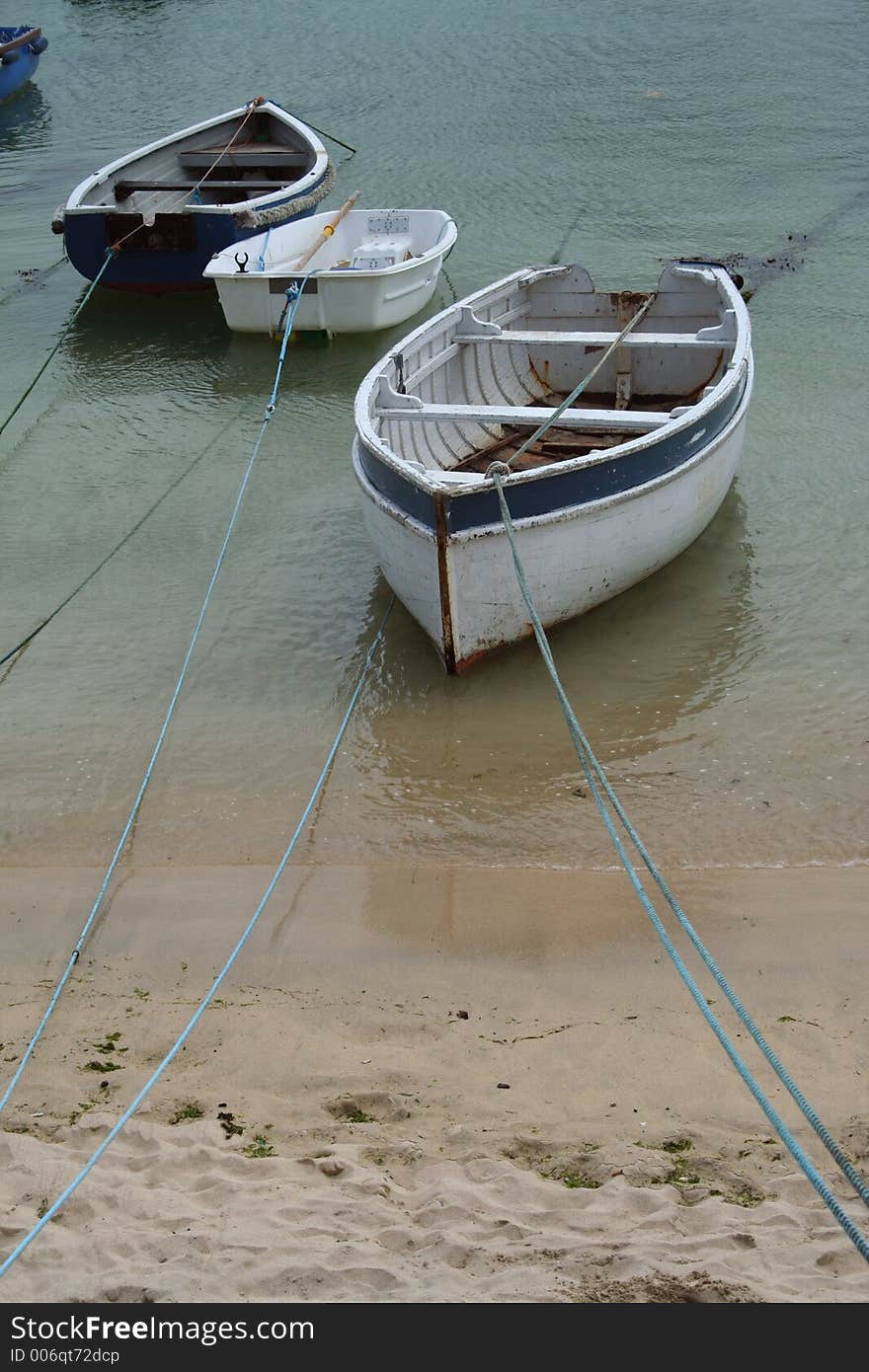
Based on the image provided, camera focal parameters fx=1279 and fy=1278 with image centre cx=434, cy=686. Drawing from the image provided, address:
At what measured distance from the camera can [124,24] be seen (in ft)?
101

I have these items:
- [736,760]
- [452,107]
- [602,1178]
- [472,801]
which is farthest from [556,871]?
[452,107]

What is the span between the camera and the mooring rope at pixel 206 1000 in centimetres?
409

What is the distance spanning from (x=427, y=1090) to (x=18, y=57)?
27.4m

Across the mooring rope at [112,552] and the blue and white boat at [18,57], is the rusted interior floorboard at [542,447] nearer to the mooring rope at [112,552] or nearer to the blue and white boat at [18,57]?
the mooring rope at [112,552]

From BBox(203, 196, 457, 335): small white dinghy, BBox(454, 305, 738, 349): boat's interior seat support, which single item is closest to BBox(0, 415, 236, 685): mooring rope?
BBox(203, 196, 457, 335): small white dinghy

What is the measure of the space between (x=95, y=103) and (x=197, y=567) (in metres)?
19.7

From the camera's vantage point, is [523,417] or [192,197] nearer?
[523,417]

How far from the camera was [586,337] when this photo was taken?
35.6 feet

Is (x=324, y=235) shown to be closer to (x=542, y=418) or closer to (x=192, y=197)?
(x=192, y=197)

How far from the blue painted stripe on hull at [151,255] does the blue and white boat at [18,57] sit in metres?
13.6

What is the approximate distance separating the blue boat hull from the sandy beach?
34.1 ft

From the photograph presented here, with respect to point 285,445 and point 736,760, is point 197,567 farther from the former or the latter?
point 736,760

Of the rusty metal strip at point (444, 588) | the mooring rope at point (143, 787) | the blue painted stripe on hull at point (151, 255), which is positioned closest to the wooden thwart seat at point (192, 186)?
the blue painted stripe on hull at point (151, 255)

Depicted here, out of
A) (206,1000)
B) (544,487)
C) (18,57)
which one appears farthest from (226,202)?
(206,1000)
